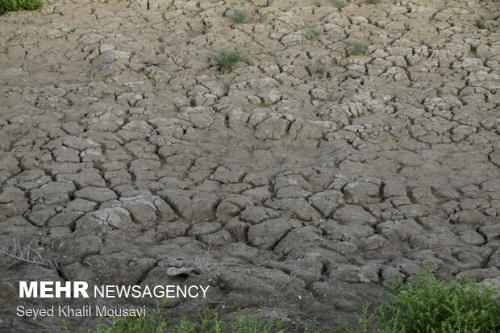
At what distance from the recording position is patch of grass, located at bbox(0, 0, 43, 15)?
677cm

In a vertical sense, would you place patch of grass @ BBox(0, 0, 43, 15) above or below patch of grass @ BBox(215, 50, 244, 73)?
above

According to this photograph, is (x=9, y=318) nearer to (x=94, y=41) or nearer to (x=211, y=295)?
(x=211, y=295)

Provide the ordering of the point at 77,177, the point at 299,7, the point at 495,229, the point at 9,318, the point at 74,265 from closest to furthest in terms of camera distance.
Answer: the point at 9,318 → the point at 74,265 → the point at 495,229 → the point at 77,177 → the point at 299,7

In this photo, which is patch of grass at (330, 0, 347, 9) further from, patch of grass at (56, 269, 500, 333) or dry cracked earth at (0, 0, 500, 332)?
patch of grass at (56, 269, 500, 333)

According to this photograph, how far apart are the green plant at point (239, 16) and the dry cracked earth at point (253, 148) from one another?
0.10 meters

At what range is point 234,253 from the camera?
354 cm

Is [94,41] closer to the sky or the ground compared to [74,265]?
closer to the sky

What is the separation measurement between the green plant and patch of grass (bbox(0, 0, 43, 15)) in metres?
2.10

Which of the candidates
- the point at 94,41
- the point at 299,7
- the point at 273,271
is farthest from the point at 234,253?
the point at 299,7

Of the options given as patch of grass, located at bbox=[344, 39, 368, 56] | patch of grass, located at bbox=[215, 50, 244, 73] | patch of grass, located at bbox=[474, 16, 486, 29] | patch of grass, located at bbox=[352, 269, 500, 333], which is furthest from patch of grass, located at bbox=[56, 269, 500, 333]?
patch of grass, located at bbox=[474, 16, 486, 29]

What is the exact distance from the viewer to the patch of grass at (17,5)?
677cm

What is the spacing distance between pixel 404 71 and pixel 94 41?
3002 millimetres

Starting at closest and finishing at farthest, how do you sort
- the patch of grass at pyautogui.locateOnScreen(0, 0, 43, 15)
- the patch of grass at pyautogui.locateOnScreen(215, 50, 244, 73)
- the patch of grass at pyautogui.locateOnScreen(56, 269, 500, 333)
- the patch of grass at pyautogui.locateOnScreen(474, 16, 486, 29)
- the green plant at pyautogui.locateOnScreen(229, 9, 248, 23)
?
the patch of grass at pyautogui.locateOnScreen(56, 269, 500, 333)
the patch of grass at pyautogui.locateOnScreen(215, 50, 244, 73)
the patch of grass at pyautogui.locateOnScreen(474, 16, 486, 29)
the green plant at pyautogui.locateOnScreen(229, 9, 248, 23)
the patch of grass at pyautogui.locateOnScreen(0, 0, 43, 15)

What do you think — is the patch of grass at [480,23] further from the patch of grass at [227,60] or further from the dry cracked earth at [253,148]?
the patch of grass at [227,60]
